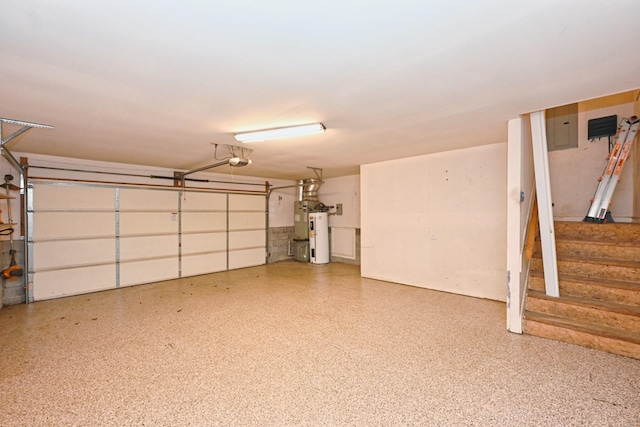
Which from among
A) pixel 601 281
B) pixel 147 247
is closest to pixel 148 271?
pixel 147 247

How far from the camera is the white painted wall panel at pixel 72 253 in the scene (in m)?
4.32

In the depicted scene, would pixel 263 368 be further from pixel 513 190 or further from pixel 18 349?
pixel 513 190

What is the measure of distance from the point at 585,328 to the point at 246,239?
5923 millimetres

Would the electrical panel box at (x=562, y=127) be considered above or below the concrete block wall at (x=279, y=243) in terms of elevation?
above

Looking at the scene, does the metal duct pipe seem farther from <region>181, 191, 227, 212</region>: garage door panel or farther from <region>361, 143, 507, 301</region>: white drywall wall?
<region>181, 191, 227, 212</region>: garage door panel

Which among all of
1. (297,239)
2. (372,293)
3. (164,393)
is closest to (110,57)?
(164,393)

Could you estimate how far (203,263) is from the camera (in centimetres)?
605

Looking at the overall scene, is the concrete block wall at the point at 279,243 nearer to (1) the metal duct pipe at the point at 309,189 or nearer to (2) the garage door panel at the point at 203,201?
(1) the metal duct pipe at the point at 309,189

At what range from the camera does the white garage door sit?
436 cm

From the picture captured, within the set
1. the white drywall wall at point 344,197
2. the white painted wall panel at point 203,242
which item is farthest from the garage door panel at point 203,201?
the white drywall wall at point 344,197

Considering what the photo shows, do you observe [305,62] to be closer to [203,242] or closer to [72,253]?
[72,253]

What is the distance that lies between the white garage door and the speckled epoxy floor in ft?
2.61

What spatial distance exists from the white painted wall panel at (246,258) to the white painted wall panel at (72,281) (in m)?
2.25

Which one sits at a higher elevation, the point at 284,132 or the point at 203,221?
the point at 284,132
